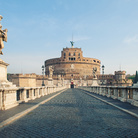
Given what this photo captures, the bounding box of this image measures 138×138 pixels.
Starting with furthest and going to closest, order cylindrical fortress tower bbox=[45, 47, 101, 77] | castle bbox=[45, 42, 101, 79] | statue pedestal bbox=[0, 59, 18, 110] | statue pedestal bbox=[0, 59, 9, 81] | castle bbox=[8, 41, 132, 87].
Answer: cylindrical fortress tower bbox=[45, 47, 101, 77] < castle bbox=[45, 42, 101, 79] < castle bbox=[8, 41, 132, 87] < statue pedestal bbox=[0, 59, 9, 81] < statue pedestal bbox=[0, 59, 18, 110]

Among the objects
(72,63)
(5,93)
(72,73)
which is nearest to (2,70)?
(5,93)

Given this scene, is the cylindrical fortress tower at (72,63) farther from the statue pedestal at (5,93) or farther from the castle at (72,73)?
the statue pedestal at (5,93)

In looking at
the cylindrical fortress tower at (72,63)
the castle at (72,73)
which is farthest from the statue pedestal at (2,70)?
the cylindrical fortress tower at (72,63)

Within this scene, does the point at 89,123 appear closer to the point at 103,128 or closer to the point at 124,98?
the point at 103,128

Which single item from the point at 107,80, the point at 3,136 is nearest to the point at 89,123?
the point at 3,136

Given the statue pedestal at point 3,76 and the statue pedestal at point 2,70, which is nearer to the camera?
the statue pedestal at point 3,76

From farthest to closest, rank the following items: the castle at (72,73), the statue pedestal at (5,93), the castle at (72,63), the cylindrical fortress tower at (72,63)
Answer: the cylindrical fortress tower at (72,63) → the castle at (72,63) → the castle at (72,73) → the statue pedestal at (5,93)

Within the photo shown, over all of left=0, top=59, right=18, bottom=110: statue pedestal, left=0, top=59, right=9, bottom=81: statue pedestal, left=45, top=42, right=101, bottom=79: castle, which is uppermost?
left=45, top=42, right=101, bottom=79: castle

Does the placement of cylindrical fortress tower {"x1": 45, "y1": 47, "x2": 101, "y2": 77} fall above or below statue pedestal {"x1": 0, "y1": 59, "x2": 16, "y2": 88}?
above

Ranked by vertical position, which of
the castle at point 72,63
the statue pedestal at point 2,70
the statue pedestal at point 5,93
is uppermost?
the castle at point 72,63

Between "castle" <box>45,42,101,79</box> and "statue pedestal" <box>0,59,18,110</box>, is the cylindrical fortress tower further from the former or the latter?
"statue pedestal" <box>0,59,18,110</box>

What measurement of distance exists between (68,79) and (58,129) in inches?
3393

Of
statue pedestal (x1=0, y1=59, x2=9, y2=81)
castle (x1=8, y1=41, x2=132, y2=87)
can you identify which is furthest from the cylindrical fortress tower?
statue pedestal (x1=0, y1=59, x2=9, y2=81)

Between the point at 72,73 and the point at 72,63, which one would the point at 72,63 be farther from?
the point at 72,73
